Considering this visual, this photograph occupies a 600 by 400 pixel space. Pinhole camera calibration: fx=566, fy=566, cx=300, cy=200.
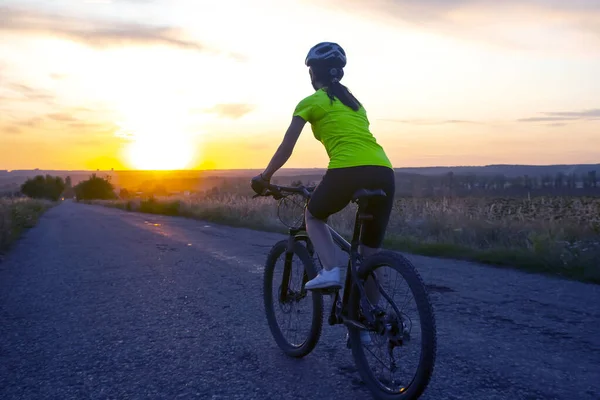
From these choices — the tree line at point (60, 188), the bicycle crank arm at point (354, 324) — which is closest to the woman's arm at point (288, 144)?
the bicycle crank arm at point (354, 324)

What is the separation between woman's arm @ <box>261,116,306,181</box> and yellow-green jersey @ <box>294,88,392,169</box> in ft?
0.18

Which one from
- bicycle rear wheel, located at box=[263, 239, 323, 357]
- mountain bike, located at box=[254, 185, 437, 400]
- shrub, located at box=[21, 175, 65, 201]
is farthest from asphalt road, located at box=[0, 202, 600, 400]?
shrub, located at box=[21, 175, 65, 201]

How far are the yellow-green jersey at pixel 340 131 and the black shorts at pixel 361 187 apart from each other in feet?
0.19

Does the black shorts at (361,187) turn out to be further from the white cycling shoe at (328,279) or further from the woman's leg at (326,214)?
the white cycling shoe at (328,279)

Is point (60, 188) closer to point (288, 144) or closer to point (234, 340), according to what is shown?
point (234, 340)

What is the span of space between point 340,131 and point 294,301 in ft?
5.18

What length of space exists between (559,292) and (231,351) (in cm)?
432

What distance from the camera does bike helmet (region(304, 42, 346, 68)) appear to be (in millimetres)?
3649

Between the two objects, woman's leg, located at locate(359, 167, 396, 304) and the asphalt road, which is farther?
the asphalt road

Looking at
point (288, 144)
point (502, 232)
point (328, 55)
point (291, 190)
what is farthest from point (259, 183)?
point (502, 232)

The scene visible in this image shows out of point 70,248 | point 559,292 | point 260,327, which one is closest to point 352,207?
point 70,248

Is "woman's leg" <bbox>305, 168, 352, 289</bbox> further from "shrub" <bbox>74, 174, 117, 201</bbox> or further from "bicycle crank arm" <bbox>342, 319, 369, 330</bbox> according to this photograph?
"shrub" <bbox>74, 174, 117, 201</bbox>

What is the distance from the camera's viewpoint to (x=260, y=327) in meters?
5.25

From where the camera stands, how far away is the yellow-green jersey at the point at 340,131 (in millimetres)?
3488
